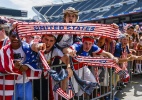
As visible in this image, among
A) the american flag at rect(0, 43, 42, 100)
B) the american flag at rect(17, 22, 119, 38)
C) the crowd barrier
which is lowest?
the crowd barrier

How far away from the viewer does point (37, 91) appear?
3326 mm

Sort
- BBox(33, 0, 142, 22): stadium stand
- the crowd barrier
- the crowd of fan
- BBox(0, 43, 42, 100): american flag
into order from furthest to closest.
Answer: BBox(33, 0, 142, 22): stadium stand
the crowd barrier
the crowd of fan
BBox(0, 43, 42, 100): american flag

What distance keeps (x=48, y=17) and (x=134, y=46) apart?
4098 cm

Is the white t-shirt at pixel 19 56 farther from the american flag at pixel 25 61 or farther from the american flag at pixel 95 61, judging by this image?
the american flag at pixel 95 61

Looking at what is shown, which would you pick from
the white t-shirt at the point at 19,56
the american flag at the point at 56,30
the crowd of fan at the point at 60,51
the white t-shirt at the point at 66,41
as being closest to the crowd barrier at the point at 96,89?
the crowd of fan at the point at 60,51

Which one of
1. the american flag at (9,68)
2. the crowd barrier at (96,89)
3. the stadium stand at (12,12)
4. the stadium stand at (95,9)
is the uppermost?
the stadium stand at (12,12)

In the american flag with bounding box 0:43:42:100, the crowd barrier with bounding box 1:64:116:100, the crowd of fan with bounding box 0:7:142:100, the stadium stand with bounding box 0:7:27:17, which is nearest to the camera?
the american flag with bounding box 0:43:42:100

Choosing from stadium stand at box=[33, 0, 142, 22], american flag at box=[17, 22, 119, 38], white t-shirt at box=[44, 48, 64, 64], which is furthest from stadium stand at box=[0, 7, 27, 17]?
american flag at box=[17, 22, 119, 38]

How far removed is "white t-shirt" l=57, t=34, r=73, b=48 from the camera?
11.4ft

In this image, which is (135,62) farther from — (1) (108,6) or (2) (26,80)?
(1) (108,6)

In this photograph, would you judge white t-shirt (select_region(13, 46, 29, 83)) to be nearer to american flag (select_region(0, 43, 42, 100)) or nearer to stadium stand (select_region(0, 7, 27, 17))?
american flag (select_region(0, 43, 42, 100))

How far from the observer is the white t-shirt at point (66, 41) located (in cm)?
348

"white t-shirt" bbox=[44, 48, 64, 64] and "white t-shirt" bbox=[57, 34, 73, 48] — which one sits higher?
"white t-shirt" bbox=[57, 34, 73, 48]

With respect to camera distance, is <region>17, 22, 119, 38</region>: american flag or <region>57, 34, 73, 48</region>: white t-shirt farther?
<region>57, 34, 73, 48</region>: white t-shirt
